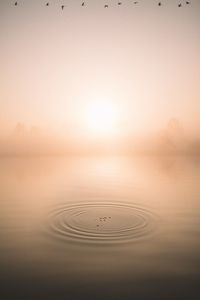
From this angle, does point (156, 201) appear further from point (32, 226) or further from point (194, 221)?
point (32, 226)

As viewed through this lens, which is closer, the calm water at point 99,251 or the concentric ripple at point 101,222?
the calm water at point 99,251

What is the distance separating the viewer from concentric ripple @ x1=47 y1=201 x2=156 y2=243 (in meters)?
24.2

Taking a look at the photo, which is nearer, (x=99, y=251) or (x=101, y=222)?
(x=99, y=251)

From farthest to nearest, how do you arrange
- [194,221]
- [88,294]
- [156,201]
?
[156,201], [194,221], [88,294]

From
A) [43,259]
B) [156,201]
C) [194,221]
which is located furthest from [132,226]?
[156,201]

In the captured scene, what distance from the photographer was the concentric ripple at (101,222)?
24.2m

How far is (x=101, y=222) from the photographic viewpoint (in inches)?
1107

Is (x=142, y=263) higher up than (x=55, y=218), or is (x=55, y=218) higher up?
(x=55, y=218)

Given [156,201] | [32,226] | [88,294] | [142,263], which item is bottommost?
[88,294]

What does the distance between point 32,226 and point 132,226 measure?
8525 mm

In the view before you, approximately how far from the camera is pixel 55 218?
30.4 metres

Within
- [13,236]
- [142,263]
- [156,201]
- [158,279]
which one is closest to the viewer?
[158,279]

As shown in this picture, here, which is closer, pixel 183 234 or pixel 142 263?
pixel 142 263

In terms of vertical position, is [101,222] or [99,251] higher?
[101,222]
